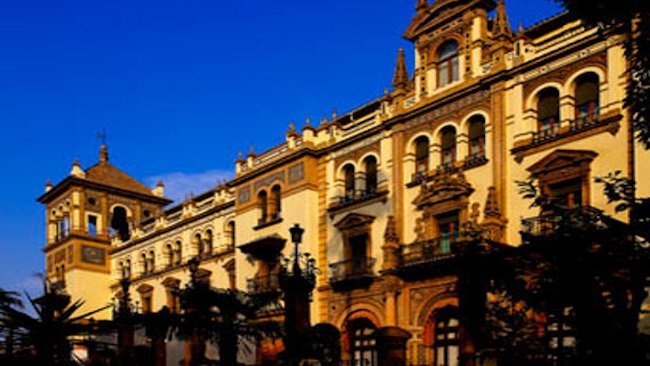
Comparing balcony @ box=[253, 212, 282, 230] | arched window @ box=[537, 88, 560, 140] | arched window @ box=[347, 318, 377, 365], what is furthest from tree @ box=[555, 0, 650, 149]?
balcony @ box=[253, 212, 282, 230]

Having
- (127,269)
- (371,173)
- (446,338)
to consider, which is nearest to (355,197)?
(371,173)

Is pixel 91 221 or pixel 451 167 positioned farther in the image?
pixel 91 221

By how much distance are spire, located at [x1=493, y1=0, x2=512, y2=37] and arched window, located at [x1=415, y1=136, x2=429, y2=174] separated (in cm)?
437

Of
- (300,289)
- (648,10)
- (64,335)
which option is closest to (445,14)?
(300,289)

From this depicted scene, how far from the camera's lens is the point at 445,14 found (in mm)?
25359

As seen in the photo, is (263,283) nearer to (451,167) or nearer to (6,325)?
(451,167)

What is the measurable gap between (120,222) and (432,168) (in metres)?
31.3

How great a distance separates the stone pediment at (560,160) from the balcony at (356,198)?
6338mm

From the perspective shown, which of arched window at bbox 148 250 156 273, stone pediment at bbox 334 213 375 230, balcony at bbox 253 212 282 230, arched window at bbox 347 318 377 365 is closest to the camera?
arched window at bbox 347 318 377 365

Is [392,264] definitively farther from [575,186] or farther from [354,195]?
[575,186]

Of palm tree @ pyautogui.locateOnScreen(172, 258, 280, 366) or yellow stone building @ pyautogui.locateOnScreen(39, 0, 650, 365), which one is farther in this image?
yellow stone building @ pyautogui.locateOnScreen(39, 0, 650, 365)

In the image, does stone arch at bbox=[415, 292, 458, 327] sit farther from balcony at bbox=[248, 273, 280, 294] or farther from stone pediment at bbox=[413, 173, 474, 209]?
balcony at bbox=[248, 273, 280, 294]

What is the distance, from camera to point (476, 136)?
78.1ft

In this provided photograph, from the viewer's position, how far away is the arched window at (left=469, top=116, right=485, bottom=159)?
2356 cm
